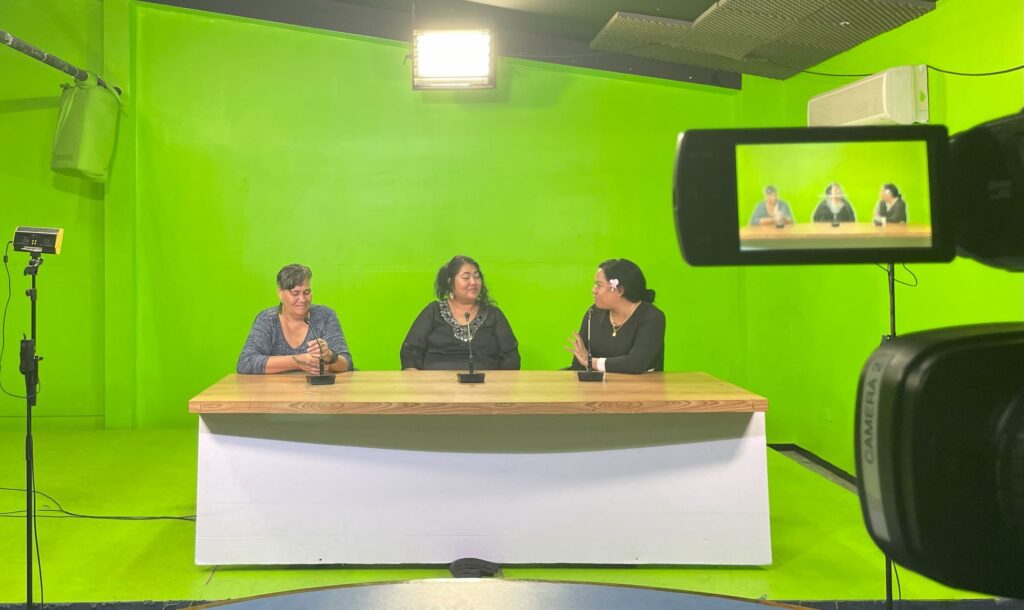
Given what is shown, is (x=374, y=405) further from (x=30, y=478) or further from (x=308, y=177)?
(x=308, y=177)

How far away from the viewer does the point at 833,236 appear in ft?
1.89

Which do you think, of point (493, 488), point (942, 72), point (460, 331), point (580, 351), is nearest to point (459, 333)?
point (460, 331)

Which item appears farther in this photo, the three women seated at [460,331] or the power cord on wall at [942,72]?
the three women seated at [460,331]

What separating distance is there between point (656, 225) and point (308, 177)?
2.25 metres

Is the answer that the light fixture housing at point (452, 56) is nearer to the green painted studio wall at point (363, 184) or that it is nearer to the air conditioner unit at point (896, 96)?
the green painted studio wall at point (363, 184)

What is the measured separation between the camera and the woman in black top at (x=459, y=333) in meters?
3.68

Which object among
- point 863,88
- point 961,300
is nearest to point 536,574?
point 961,300

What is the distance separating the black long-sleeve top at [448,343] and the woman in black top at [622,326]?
439mm

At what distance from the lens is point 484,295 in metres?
3.85

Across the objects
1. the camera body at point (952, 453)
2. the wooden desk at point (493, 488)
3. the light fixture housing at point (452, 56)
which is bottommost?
the wooden desk at point (493, 488)

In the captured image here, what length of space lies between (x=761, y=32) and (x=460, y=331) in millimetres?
2031

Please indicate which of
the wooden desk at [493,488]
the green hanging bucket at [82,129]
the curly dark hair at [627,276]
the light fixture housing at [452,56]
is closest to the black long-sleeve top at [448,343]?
the curly dark hair at [627,276]

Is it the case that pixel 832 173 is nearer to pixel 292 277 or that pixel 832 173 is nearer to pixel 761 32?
pixel 292 277

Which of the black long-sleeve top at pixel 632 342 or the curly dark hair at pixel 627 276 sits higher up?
the curly dark hair at pixel 627 276
